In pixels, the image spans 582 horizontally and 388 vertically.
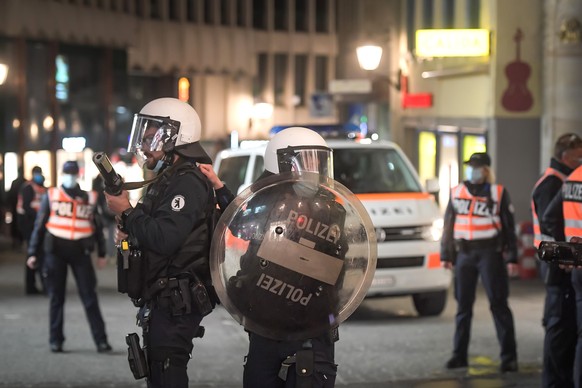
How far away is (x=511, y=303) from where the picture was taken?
15.3m

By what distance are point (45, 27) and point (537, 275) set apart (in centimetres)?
1516

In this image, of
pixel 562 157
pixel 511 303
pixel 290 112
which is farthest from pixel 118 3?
pixel 562 157

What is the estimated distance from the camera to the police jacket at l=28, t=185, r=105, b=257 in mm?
11602

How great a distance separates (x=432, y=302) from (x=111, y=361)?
463 cm

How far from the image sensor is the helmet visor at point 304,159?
6086 millimetres

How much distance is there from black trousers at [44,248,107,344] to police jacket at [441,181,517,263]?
337cm

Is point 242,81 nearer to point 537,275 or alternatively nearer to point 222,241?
point 537,275

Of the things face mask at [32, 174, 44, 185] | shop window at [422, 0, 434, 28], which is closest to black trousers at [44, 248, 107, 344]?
face mask at [32, 174, 44, 185]

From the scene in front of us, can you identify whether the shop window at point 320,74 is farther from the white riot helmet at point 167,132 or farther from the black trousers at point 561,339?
the white riot helmet at point 167,132

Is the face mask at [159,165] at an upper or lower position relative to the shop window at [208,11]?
lower

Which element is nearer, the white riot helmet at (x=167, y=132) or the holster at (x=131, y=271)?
the holster at (x=131, y=271)

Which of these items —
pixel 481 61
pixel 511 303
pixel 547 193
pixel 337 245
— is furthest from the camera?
pixel 481 61

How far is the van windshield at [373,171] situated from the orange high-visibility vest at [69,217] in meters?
3.53

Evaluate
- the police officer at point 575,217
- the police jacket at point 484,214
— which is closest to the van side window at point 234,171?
the police jacket at point 484,214
